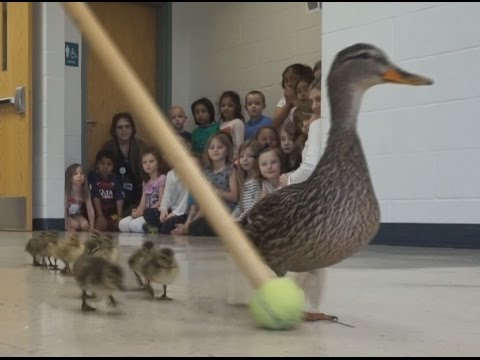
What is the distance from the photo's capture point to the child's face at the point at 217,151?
5.38 m

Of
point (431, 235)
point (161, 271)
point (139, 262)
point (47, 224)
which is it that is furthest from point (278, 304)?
point (47, 224)

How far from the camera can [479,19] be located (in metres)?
3.52

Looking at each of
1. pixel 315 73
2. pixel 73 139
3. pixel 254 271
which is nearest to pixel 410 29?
pixel 315 73

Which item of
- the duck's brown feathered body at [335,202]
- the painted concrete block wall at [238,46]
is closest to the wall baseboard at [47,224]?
the painted concrete block wall at [238,46]

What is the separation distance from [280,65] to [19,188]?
→ 8.23 feet

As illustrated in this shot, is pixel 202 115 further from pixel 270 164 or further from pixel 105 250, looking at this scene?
pixel 105 250

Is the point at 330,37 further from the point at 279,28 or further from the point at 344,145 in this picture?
the point at 344,145

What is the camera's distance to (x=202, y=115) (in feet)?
21.7

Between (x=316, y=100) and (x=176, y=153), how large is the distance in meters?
3.19

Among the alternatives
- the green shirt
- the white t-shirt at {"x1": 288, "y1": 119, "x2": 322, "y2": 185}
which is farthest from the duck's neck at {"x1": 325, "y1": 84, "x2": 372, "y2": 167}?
the green shirt

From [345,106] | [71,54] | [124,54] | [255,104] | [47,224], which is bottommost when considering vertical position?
[47,224]

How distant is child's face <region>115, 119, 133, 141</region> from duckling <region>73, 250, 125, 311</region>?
5.31 metres

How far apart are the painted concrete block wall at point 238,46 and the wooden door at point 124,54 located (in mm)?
278

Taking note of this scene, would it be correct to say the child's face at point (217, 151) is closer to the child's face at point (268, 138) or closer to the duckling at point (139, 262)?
the child's face at point (268, 138)
